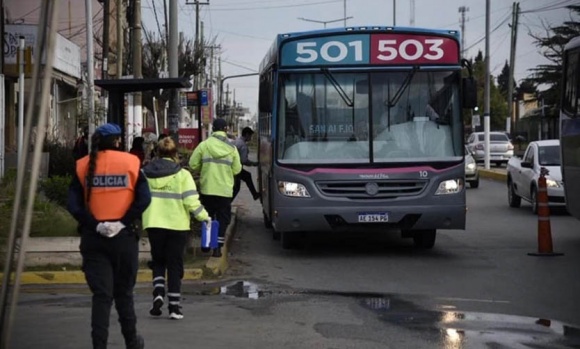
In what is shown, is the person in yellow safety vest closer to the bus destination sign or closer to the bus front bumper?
the bus front bumper

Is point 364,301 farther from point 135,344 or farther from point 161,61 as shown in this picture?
point 161,61

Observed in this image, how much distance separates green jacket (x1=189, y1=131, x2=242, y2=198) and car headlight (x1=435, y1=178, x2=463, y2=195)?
111 inches

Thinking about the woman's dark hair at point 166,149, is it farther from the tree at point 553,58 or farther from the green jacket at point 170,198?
the tree at point 553,58

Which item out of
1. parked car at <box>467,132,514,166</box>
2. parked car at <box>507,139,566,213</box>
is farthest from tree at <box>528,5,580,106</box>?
parked car at <box>507,139,566,213</box>

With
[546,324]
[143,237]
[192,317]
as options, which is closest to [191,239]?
[143,237]

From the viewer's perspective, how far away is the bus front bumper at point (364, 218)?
1381 centimetres

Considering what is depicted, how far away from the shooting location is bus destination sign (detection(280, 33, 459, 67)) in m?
14.2

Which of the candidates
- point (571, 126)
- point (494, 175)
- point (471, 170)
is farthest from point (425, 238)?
point (494, 175)

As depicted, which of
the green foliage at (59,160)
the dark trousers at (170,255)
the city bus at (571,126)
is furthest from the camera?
the green foliage at (59,160)

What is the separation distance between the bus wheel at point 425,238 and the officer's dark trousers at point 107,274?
320 inches

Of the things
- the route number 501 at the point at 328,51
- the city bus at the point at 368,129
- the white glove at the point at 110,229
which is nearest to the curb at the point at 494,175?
the city bus at the point at 368,129

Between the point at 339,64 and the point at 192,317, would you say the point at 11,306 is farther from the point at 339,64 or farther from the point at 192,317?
the point at 339,64

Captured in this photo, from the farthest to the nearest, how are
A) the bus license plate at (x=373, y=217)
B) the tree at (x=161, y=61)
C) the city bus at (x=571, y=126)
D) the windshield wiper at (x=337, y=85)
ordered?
the tree at (x=161, y=61), the city bus at (x=571, y=126), the windshield wiper at (x=337, y=85), the bus license plate at (x=373, y=217)

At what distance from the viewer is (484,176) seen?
38188 millimetres
